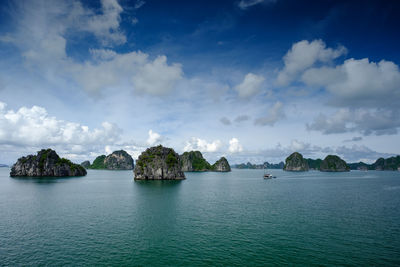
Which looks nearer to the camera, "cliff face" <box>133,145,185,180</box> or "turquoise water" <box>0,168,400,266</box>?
"turquoise water" <box>0,168,400,266</box>

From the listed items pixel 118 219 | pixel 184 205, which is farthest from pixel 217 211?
pixel 118 219

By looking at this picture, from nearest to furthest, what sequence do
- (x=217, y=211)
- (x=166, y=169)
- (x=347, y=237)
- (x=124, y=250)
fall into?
(x=124, y=250)
(x=347, y=237)
(x=217, y=211)
(x=166, y=169)

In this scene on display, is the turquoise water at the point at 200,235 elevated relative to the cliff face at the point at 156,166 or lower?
lower

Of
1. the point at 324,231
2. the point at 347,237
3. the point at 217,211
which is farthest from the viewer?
the point at 217,211

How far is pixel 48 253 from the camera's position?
31.6 meters

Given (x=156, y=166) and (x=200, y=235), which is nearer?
(x=200, y=235)

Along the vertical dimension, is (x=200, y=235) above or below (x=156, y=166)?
below

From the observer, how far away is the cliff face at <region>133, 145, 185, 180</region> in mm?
158625

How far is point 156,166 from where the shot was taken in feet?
521

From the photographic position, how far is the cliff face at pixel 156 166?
520ft

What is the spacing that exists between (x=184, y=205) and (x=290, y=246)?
126ft

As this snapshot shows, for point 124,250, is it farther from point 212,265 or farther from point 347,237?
point 347,237

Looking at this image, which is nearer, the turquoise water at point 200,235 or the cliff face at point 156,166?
the turquoise water at point 200,235

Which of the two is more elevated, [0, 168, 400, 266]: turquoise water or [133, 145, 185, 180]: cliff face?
[133, 145, 185, 180]: cliff face
